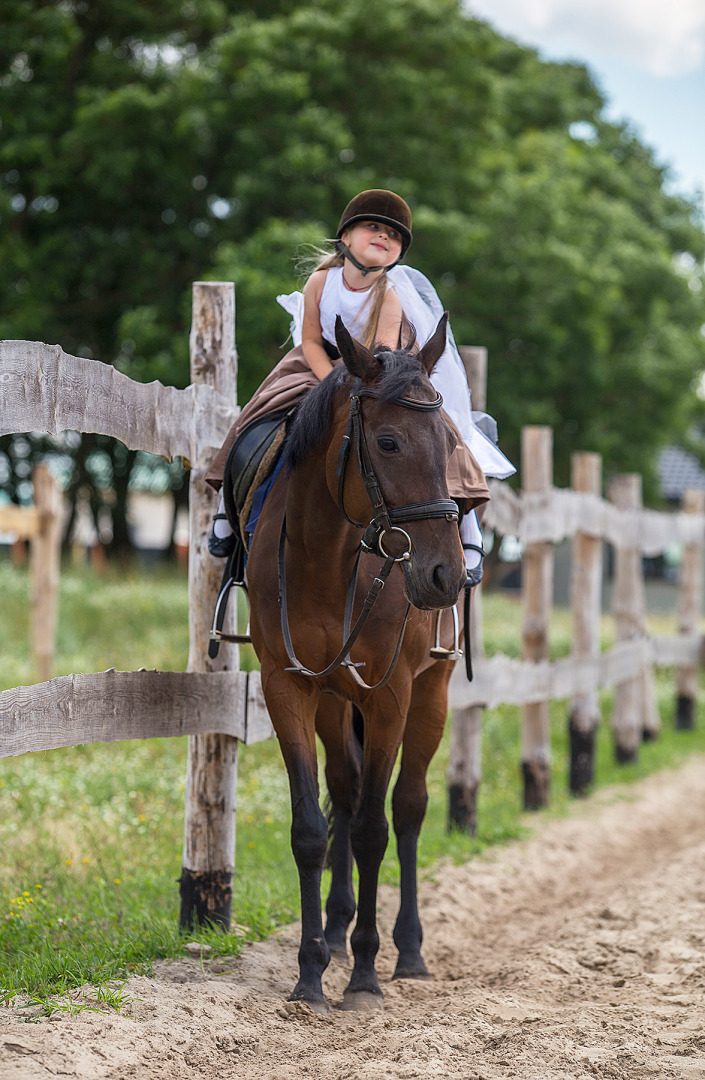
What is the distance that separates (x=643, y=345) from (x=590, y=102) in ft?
26.0

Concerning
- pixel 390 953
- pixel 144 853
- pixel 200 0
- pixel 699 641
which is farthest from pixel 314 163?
pixel 390 953

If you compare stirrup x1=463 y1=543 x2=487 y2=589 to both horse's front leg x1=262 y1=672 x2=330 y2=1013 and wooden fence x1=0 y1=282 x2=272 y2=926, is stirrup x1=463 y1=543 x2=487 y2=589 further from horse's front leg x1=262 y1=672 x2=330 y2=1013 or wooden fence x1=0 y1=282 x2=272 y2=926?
wooden fence x1=0 y1=282 x2=272 y2=926

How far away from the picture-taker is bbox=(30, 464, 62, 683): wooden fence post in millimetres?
10164

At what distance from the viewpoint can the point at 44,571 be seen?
409 inches

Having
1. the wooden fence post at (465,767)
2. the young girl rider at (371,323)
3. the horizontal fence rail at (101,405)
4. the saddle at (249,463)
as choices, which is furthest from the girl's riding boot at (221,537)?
the wooden fence post at (465,767)

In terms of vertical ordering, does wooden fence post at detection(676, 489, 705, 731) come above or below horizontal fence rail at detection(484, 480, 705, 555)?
below

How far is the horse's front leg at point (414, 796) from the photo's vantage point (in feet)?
14.5

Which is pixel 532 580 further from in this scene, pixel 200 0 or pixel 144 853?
pixel 200 0

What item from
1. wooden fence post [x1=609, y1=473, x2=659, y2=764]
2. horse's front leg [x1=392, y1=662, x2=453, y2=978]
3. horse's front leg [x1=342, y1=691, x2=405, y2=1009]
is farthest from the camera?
wooden fence post [x1=609, y1=473, x2=659, y2=764]

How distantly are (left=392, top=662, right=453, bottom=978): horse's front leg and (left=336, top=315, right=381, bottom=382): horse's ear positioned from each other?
1633 mm

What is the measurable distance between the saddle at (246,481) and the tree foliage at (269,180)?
9459mm

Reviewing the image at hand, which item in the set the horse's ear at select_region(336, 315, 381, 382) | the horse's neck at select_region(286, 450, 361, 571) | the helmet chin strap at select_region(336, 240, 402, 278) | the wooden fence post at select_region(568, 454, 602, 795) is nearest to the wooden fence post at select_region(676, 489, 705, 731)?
the wooden fence post at select_region(568, 454, 602, 795)

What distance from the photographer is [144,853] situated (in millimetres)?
5680

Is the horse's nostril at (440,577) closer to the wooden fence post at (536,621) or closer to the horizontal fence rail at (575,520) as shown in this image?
the horizontal fence rail at (575,520)
